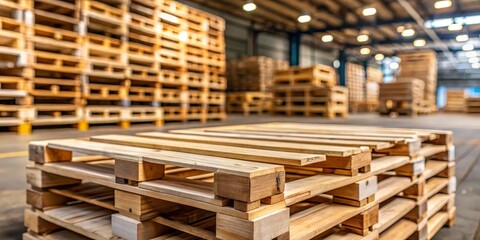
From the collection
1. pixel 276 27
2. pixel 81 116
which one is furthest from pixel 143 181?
pixel 276 27

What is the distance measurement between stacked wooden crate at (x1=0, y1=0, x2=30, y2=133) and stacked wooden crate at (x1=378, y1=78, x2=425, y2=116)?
12998 mm

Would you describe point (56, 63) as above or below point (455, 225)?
above

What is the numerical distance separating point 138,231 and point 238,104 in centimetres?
1311

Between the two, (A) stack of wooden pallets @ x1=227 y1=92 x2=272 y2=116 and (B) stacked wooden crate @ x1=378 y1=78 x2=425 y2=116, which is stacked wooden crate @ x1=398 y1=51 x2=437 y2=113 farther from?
(A) stack of wooden pallets @ x1=227 y1=92 x2=272 y2=116

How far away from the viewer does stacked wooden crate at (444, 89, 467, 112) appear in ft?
76.9

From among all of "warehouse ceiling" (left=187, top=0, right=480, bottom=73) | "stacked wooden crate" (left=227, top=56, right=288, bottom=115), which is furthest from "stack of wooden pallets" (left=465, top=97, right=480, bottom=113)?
"stacked wooden crate" (left=227, top=56, right=288, bottom=115)

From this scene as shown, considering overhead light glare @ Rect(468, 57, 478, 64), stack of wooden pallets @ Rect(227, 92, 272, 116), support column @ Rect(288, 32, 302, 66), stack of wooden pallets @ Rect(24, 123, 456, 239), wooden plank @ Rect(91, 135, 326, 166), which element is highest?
overhead light glare @ Rect(468, 57, 478, 64)

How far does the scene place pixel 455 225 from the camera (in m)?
2.61

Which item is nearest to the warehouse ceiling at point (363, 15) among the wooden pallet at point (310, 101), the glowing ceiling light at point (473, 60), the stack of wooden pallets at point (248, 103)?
the stack of wooden pallets at point (248, 103)

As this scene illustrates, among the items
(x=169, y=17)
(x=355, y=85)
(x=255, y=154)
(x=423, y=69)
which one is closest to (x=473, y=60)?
(x=355, y=85)

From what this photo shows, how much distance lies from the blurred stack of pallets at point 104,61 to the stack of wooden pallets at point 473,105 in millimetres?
17167

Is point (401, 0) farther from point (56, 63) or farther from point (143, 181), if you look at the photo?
point (143, 181)

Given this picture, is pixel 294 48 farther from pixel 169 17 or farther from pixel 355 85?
pixel 169 17

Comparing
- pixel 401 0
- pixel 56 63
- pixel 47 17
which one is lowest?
pixel 56 63
